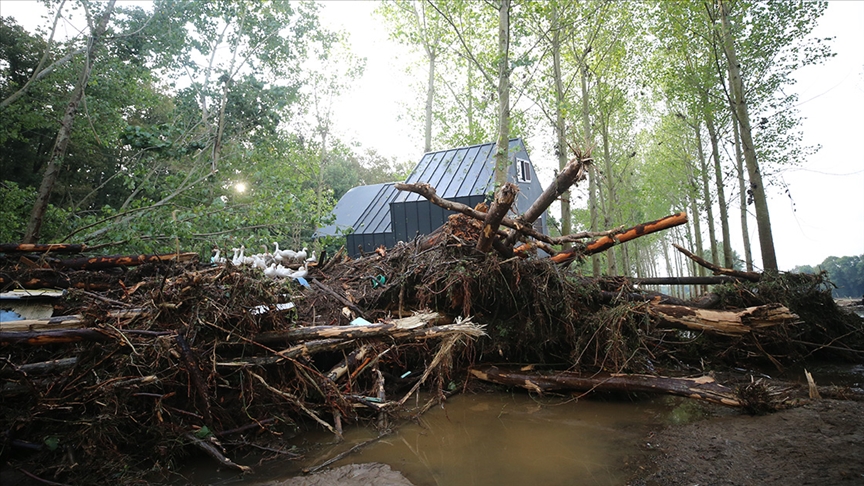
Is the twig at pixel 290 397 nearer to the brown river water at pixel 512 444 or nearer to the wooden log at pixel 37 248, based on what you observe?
the brown river water at pixel 512 444

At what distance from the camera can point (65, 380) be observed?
3.35 meters

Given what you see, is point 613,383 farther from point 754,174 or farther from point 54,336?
point 754,174

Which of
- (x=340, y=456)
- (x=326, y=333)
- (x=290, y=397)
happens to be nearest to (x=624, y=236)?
(x=326, y=333)

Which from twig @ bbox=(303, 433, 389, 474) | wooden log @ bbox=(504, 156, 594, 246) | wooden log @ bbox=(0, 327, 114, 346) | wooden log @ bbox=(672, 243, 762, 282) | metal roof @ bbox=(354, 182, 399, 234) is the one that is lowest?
twig @ bbox=(303, 433, 389, 474)

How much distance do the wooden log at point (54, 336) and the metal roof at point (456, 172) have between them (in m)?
9.83

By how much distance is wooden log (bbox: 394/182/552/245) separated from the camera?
4992 mm

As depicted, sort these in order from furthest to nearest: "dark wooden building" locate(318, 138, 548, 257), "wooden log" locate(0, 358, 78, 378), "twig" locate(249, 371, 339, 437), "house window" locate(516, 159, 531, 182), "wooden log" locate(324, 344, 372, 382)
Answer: "house window" locate(516, 159, 531, 182) < "dark wooden building" locate(318, 138, 548, 257) < "wooden log" locate(324, 344, 372, 382) < "twig" locate(249, 371, 339, 437) < "wooden log" locate(0, 358, 78, 378)

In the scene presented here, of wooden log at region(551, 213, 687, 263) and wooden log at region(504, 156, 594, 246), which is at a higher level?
wooden log at region(504, 156, 594, 246)

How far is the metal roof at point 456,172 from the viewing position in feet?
42.5

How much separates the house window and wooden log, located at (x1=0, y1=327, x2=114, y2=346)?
14.3m

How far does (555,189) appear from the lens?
5012 millimetres

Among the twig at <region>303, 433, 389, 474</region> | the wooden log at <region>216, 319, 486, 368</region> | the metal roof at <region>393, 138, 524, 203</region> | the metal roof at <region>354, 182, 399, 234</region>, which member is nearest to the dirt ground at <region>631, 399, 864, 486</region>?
the wooden log at <region>216, 319, 486, 368</region>

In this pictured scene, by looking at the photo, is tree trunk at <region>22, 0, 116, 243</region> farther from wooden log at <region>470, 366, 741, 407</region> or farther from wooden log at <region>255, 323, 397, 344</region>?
wooden log at <region>470, 366, 741, 407</region>

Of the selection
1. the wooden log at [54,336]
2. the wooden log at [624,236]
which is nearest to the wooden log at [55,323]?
the wooden log at [54,336]
